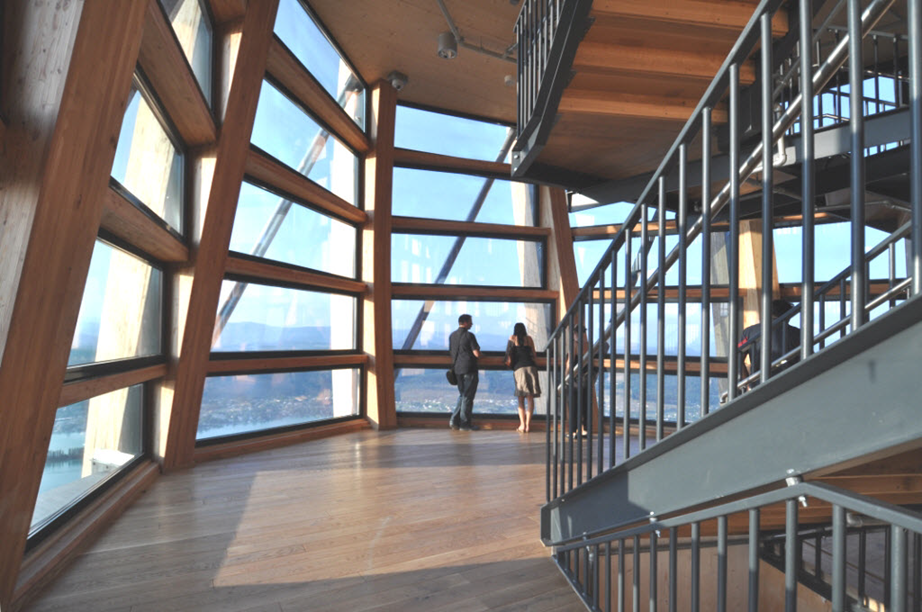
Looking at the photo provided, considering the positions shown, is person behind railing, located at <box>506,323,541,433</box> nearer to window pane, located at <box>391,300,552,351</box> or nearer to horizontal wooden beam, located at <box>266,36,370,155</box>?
window pane, located at <box>391,300,552,351</box>

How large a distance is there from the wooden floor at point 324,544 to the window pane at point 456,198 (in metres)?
3.25

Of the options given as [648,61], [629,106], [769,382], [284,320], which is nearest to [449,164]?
[284,320]

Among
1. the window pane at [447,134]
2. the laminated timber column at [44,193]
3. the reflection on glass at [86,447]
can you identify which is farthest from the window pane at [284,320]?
the laminated timber column at [44,193]

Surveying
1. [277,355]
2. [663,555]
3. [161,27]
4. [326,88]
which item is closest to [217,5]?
[161,27]

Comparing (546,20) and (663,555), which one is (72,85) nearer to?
(546,20)

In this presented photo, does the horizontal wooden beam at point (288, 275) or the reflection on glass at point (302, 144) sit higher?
the reflection on glass at point (302, 144)

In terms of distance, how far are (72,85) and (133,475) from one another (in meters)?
2.80

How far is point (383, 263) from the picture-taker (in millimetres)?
6207

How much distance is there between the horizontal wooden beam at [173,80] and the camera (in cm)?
295

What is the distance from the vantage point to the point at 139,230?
3219 mm

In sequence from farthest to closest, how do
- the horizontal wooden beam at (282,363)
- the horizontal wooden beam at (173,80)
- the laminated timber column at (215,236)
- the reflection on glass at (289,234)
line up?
the reflection on glass at (289,234)
the horizontal wooden beam at (282,363)
the laminated timber column at (215,236)
the horizontal wooden beam at (173,80)

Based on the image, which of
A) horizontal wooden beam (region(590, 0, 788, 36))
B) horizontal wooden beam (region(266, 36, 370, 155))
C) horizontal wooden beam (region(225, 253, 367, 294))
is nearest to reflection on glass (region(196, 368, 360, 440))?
horizontal wooden beam (region(225, 253, 367, 294))

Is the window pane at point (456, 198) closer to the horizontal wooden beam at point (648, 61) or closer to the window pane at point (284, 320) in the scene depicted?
the window pane at point (284, 320)

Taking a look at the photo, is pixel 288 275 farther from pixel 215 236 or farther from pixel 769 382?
pixel 769 382
